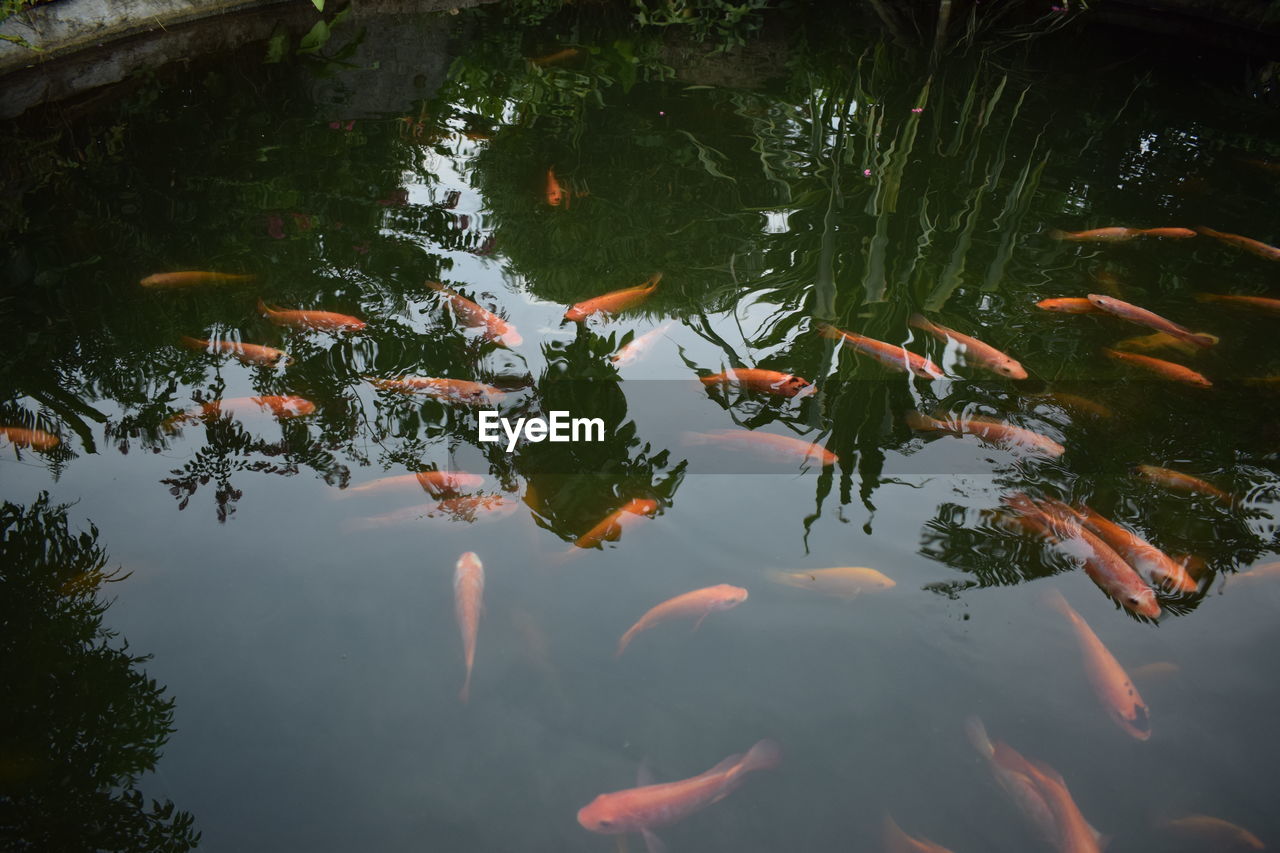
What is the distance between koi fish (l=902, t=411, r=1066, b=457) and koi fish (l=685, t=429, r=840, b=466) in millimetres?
436

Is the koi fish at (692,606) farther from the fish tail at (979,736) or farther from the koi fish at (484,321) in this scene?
the koi fish at (484,321)

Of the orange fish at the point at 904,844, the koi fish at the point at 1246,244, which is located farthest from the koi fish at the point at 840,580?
the koi fish at the point at 1246,244

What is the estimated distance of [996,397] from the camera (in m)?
3.32

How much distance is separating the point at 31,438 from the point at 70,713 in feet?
4.30

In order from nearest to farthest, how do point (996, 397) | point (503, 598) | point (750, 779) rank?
point (750, 779)
point (503, 598)
point (996, 397)

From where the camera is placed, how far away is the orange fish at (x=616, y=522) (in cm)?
269

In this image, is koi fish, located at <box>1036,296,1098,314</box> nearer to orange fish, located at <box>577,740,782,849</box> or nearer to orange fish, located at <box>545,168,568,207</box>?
orange fish, located at <box>545,168,568,207</box>

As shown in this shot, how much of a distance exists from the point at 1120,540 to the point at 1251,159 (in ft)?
14.4

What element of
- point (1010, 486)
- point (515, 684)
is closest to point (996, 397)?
point (1010, 486)

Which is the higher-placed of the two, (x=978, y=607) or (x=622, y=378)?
(x=622, y=378)

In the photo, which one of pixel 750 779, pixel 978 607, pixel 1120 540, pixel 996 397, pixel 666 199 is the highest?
pixel 666 199

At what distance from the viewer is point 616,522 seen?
2746mm

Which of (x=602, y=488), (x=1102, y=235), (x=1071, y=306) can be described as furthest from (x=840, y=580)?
(x=1102, y=235)

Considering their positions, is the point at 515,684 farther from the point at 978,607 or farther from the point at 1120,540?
the point at 1120,540
